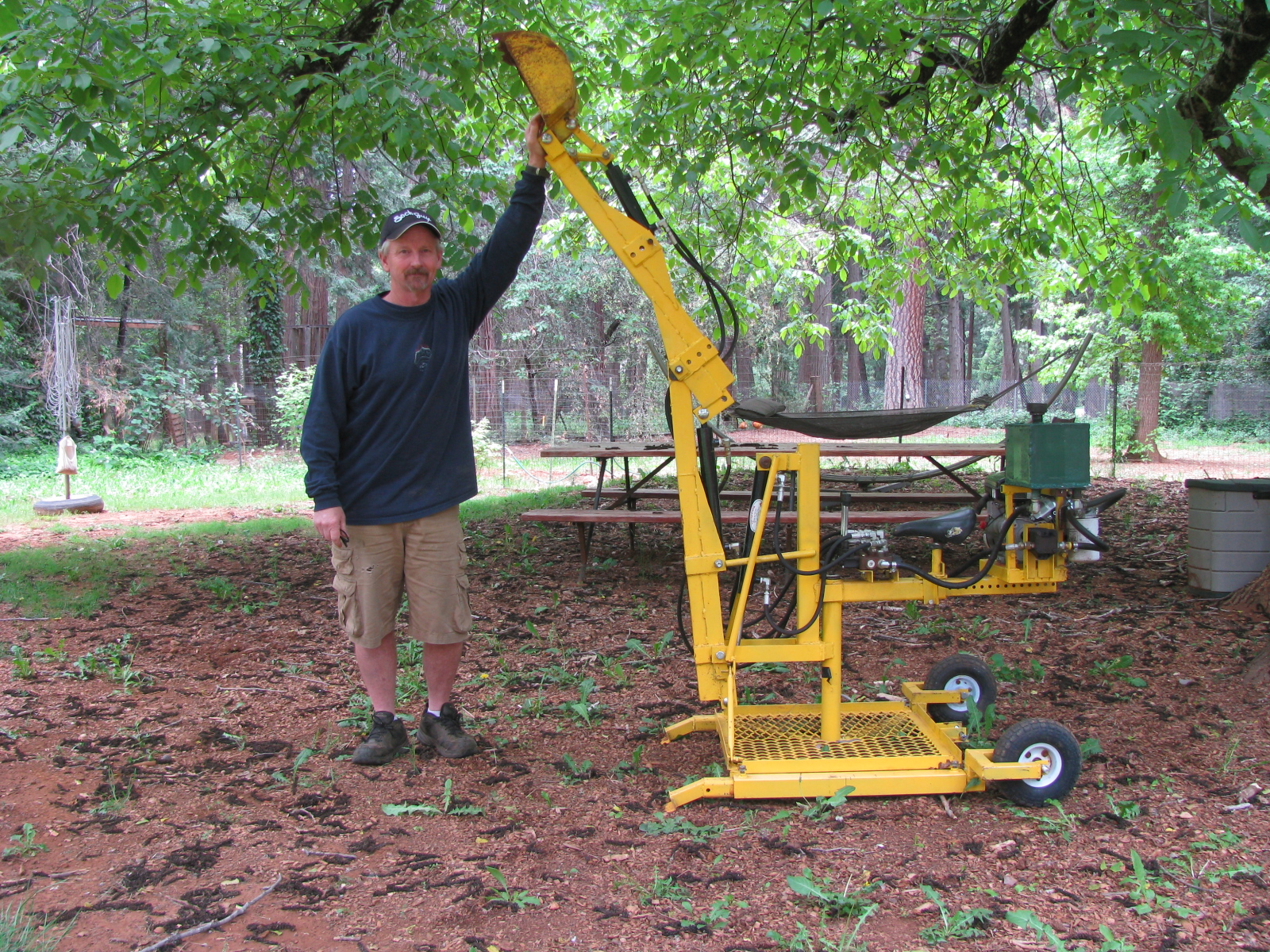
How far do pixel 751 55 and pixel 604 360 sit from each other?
46.8 ft

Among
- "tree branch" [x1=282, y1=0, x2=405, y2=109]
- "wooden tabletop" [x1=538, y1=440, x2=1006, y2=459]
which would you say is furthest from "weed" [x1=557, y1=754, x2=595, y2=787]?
"tree branch" [x1=282, y1=0, x2=405, y2=109]

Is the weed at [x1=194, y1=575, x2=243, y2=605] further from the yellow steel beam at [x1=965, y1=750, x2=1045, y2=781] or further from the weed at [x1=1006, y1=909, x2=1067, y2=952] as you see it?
the weed at [x1=1006, y1=909, x2=1067, y2=952]

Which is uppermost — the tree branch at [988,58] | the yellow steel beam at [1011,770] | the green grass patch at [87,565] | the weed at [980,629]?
the tree branch at [988,58]

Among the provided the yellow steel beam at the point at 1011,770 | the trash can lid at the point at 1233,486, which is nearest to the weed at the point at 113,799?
the yellow steel beam at the point at 1011,770

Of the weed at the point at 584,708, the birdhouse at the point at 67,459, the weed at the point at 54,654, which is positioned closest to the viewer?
the weed at the point at 584,708

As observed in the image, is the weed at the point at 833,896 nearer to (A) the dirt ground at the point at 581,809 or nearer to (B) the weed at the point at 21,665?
(A) the dirt ground at the point at 581,809

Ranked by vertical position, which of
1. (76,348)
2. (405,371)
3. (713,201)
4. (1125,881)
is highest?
(713,201)

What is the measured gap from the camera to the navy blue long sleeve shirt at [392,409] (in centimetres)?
302

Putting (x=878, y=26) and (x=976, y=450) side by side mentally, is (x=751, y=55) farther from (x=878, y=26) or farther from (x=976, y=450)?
(x=976, y=450)

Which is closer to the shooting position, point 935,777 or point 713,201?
point 935,777

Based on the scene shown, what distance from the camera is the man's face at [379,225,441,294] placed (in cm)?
306

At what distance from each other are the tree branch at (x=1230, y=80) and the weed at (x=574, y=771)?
3142 mm

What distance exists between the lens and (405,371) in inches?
121

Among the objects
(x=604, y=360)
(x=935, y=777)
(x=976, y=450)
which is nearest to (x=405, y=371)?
(x=935, y=777)
